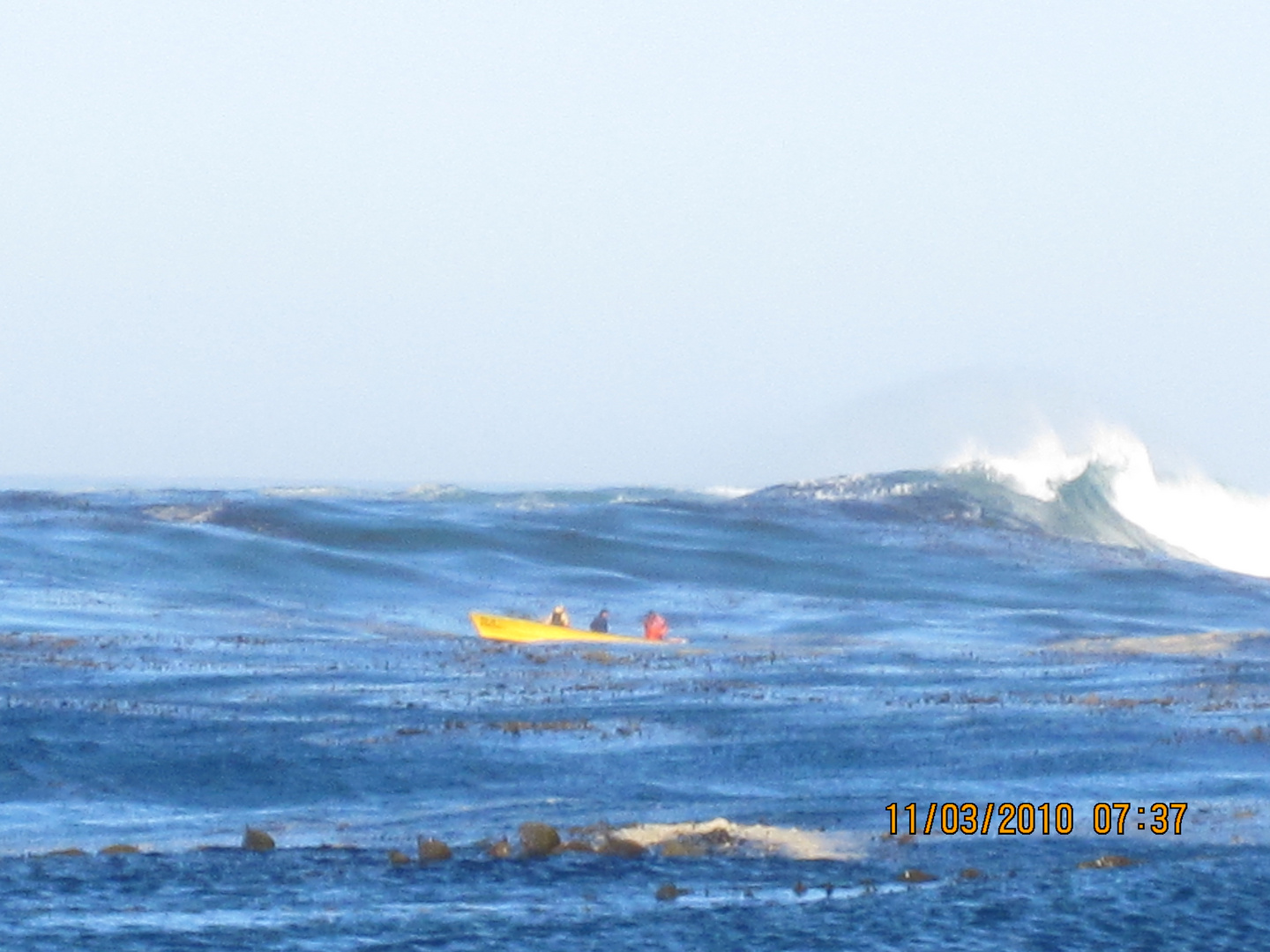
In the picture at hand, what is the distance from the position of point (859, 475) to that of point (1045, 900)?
3149 inches

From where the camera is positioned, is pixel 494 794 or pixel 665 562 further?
pixel 665 562

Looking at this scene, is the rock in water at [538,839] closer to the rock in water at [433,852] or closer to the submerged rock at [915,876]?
the rock in water at [433,852]

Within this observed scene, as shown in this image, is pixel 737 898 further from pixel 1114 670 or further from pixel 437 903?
pixel 1114 670

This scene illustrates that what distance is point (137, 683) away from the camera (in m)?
28.0

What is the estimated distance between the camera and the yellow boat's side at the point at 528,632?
36406mm

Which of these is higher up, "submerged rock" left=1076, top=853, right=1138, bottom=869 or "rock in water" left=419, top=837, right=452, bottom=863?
"submerged rock" left=1076, top=853, right=1138, bottom=869

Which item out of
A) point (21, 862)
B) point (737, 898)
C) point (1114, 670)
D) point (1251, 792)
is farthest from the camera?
point (1114, 670)

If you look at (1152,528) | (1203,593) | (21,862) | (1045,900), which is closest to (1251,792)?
(1045,900)

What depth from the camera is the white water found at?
286ft

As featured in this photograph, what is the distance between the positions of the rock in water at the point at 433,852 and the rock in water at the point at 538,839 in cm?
60

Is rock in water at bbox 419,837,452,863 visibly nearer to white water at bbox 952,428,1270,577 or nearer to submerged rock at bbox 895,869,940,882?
submerged rock at bbox 895,869,940,882
